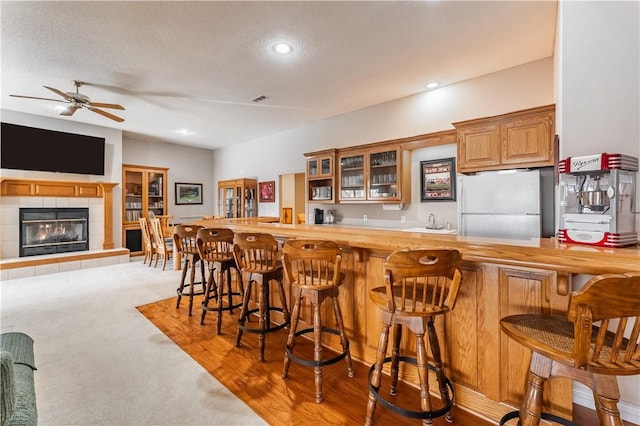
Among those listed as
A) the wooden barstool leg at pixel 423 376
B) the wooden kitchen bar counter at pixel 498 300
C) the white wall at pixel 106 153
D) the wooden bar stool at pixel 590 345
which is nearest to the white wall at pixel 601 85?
the wooden kitchen bar counter at pixel 498 300

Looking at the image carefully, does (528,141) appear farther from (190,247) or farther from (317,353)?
(190,247)

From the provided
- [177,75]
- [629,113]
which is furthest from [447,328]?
[177,75]

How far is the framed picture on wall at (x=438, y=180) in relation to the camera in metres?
4.16

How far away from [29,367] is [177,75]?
340 cm

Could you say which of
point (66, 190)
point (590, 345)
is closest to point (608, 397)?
point (590, 345)

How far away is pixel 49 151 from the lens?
547 cm

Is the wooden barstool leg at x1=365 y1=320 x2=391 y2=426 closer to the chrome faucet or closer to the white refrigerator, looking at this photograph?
the white refrigerator

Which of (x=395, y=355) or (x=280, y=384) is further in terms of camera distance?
(x=280, y=384)

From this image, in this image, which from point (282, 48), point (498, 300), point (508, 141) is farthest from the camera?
point (508, 141)

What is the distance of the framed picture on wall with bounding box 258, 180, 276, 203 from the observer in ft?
22.6

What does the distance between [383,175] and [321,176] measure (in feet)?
3.95

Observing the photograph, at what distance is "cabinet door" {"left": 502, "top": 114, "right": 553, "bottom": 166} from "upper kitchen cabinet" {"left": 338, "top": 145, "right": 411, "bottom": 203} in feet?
4.57

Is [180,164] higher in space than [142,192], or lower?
higher

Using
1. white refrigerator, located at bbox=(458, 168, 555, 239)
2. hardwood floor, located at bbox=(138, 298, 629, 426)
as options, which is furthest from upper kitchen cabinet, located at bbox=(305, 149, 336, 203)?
hardwood floor, located at bbox=(138, 298, 629, 426)
